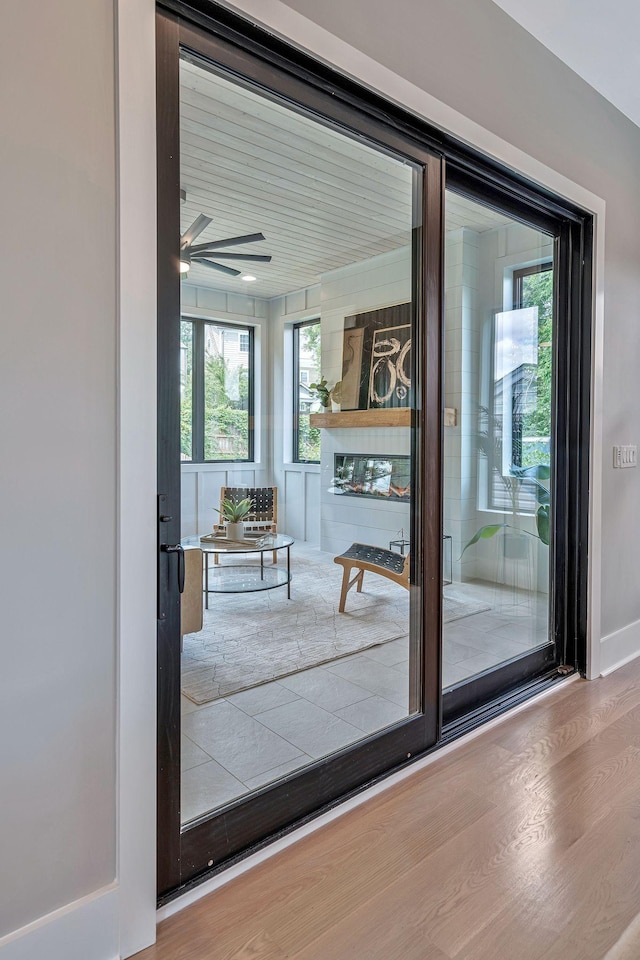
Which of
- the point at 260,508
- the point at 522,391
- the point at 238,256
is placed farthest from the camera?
the point at 522,391

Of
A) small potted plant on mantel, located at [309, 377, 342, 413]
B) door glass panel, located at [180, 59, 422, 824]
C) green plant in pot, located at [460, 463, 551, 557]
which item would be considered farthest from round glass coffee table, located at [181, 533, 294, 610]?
green plant in pot, located at [460, 463, 551, 557]

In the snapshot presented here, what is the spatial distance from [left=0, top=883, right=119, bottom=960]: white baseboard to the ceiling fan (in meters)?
1.45

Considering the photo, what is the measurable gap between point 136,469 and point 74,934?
0.99m

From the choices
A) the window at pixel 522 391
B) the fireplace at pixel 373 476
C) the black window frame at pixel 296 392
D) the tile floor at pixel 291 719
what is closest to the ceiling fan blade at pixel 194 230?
the black window frame at pixel 296 392

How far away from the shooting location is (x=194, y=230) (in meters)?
1.52

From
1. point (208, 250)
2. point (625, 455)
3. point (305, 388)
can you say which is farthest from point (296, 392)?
point (625, 455)

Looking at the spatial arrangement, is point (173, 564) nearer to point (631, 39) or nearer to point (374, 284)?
point (374, 284)

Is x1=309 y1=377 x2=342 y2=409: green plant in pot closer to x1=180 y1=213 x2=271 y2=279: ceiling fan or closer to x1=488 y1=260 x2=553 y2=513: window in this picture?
x1=180 y1=213 x2=271 y2=279: ceiling fan

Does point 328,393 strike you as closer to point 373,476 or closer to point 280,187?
point 373,476

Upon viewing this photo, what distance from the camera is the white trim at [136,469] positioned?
128cm

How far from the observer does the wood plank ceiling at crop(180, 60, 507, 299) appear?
5.01 feet

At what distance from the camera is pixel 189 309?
1.53 metres

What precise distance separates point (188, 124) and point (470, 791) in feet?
7.01

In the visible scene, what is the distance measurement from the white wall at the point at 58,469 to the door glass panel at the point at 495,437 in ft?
4.47
